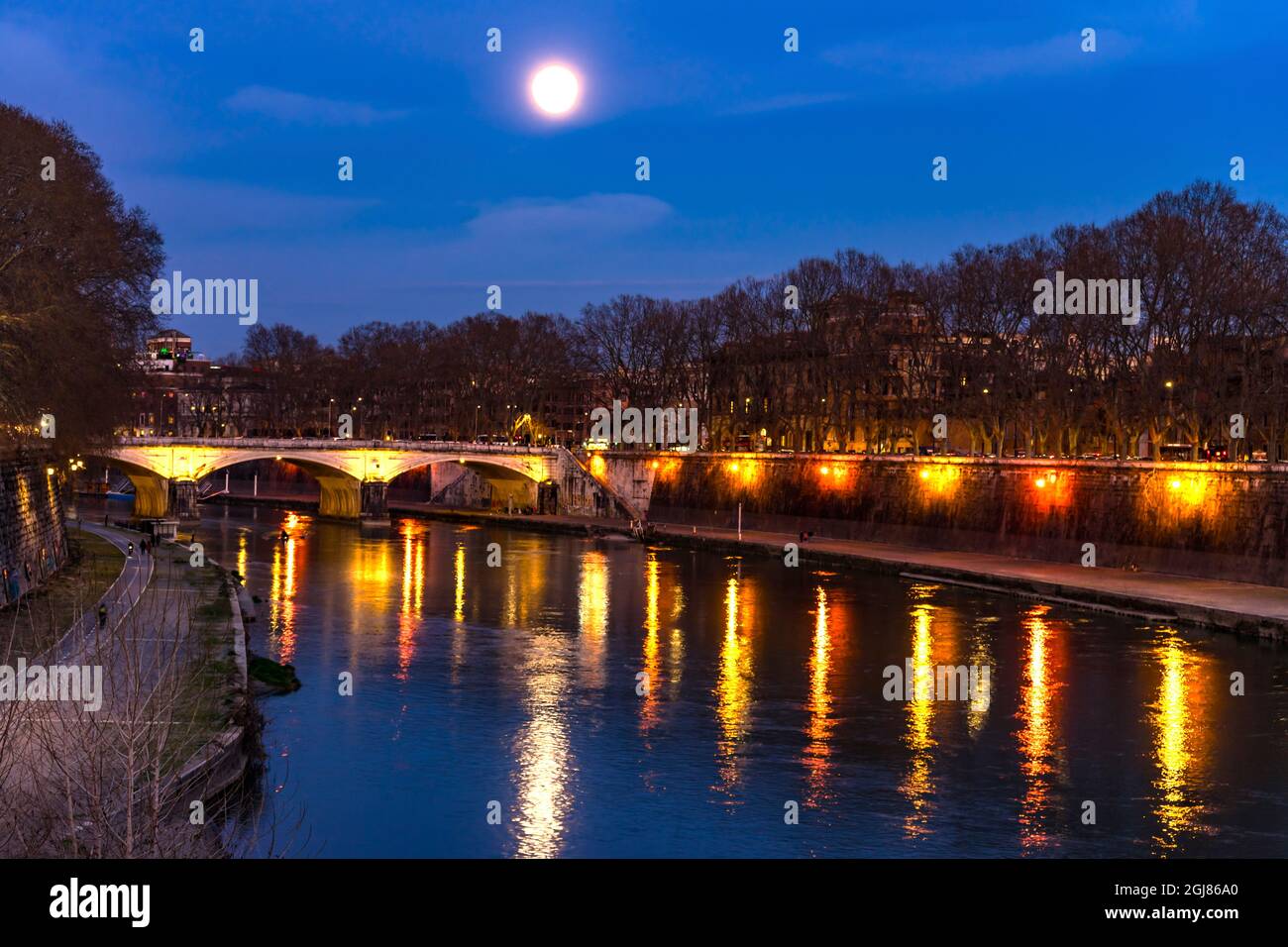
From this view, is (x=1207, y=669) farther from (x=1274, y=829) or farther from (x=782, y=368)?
(x=782, y=368)

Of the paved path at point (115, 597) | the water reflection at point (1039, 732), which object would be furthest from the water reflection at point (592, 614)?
the paved path at point (115, 597)

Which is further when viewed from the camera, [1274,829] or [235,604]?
[235,604]

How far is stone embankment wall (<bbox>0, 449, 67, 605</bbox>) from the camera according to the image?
33000mm

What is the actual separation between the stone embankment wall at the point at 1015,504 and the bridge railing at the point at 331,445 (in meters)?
9.37

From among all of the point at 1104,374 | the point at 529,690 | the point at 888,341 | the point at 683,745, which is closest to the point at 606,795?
the point at 683,745

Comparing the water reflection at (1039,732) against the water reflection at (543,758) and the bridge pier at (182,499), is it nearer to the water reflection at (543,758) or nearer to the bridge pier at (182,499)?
the water reflection at (543,758)

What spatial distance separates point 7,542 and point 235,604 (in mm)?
5777

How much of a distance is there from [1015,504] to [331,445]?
4342 centimetres

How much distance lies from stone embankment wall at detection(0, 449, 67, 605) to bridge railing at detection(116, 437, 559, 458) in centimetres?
3599

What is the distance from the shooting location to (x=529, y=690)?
30.6m

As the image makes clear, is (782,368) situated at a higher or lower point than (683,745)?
higher

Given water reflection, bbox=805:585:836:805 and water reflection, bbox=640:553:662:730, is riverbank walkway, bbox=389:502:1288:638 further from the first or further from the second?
water reflection, bbox=805:585:836:805

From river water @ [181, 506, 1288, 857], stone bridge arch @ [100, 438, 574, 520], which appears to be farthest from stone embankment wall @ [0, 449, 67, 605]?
stone bridge arch @ [100, 438, 574, 520]

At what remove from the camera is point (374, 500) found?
8650 centimetres
